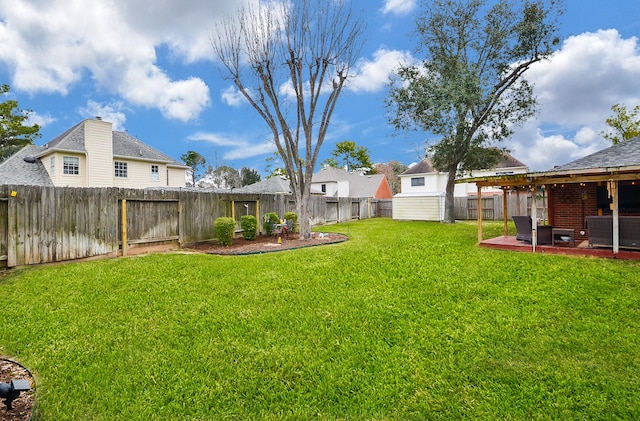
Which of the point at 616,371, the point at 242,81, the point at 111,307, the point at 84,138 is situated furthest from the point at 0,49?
the point at 616,371

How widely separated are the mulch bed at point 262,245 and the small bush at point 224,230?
0.20 meters

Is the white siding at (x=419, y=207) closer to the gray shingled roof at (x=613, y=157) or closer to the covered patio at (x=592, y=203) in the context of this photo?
the covered patio at (x=592, y=203)

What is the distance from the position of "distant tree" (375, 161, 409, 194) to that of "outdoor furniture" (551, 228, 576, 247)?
42.2 metres

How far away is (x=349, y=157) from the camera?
4991 centimetres

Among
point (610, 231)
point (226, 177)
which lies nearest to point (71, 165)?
point (226, 177)

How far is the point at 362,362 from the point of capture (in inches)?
156

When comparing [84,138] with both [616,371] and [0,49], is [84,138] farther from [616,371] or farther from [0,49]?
[616,371]

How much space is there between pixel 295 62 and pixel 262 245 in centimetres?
695

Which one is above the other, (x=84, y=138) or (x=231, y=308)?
(x=84, y=138)

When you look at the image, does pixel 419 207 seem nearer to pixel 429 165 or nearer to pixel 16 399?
pixel 429 165

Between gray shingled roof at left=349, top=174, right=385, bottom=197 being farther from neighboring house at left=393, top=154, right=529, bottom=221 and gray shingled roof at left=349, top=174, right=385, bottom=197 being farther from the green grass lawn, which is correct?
the green grass lawn

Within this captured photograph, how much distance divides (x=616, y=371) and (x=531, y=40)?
1866cm

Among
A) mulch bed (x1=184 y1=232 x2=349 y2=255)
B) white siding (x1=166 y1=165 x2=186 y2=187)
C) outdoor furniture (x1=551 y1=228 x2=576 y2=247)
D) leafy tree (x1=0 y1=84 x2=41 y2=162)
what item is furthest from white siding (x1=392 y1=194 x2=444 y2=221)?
leafy tree (x1=0 y1=84 x2=41 y2=162)

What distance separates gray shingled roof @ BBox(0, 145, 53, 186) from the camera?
18594 millimetres
